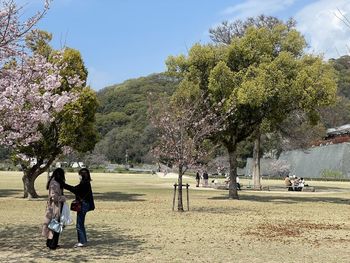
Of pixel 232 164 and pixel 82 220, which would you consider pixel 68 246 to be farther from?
pixel 232 164

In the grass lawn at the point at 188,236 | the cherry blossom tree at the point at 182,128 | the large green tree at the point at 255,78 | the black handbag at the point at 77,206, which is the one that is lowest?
the grass lawn at the point at 188,236

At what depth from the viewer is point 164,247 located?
11.0 metres

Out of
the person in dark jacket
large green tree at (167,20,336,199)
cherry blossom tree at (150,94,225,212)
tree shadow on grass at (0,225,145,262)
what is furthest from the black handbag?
large green tree at (167,20,336,199)

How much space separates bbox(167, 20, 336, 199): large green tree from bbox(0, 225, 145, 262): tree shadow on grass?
12.5 meters

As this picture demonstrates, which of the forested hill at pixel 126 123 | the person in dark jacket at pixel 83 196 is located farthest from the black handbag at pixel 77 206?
the forested hill at pixel 126 123

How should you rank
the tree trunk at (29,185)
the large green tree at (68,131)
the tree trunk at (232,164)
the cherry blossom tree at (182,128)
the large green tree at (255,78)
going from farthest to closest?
the tree trunk at (232,164) < the tree trunk at (29,185) < the large green tree at (68,131) < the large green tree at (255,78) < the cherry blossom tree at (182,128)

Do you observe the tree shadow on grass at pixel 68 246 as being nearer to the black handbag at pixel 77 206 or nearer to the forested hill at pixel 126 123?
→ the black handbag at pixel 77 206

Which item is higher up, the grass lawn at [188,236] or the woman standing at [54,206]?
the woman standing at [54,206]

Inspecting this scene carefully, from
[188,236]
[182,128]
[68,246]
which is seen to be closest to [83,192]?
[68,246]

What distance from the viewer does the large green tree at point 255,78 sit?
2445 centimetres

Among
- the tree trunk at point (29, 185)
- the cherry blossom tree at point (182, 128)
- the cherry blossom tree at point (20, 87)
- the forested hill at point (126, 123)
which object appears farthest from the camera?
the forested hill at point (126, 123)

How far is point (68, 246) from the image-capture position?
1106 centimetres

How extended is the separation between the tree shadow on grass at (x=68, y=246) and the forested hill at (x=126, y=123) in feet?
253

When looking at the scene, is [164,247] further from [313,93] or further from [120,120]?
[120,120]
